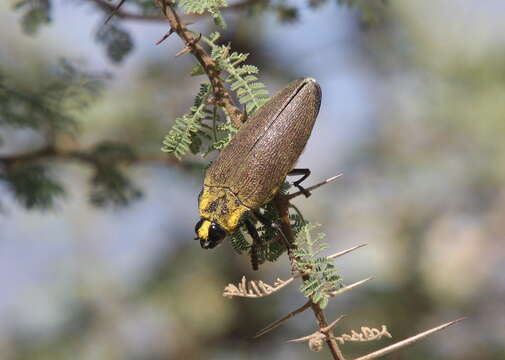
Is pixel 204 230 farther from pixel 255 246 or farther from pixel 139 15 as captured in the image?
pixel 139 15

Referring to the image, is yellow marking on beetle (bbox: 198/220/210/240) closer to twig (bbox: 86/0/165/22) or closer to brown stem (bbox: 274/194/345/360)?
brown stem (bbox: 274/194/345/360)

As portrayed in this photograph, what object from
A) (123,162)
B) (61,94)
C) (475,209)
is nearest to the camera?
(61,94)

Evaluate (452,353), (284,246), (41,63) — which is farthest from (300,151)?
(452,353)

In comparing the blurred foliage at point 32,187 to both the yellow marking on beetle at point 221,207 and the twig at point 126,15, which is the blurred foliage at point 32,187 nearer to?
the twig at point 126,15

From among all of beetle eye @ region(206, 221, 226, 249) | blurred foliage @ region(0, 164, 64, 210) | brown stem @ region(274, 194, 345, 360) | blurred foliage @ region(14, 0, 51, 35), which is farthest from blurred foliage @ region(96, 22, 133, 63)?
brown stem @ region(274, 194, 345, 360)

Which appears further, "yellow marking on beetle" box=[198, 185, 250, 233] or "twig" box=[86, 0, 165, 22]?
"twig" box=[86, 0, 165, 22]

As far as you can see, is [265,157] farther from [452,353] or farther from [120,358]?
[120,358]
